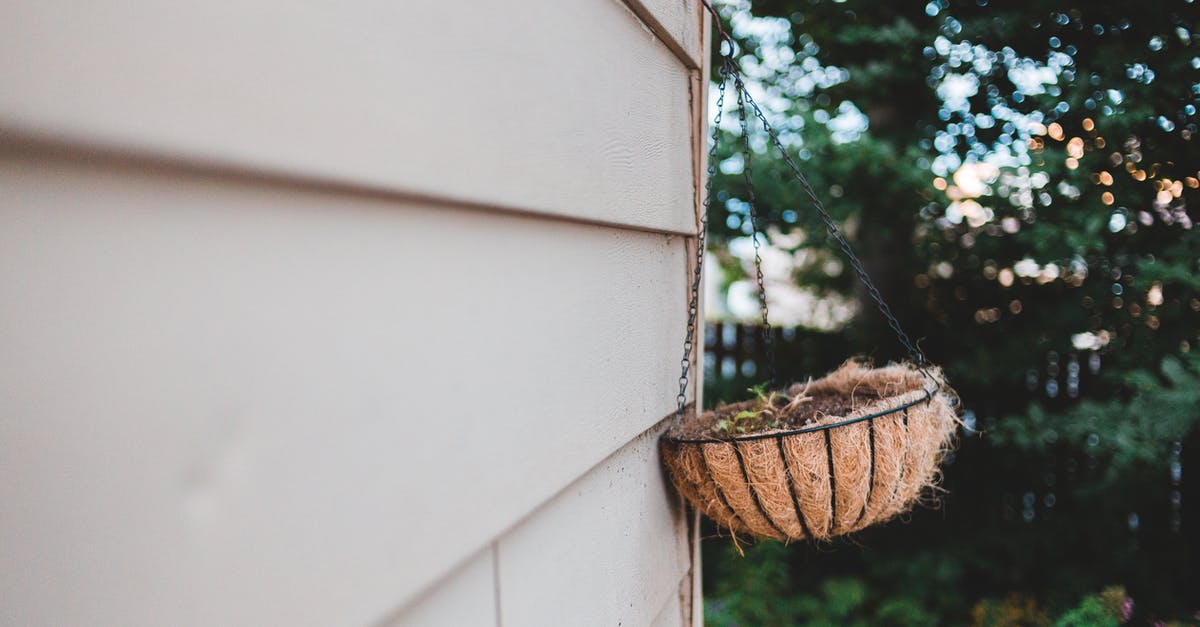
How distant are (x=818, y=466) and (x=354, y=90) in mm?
827

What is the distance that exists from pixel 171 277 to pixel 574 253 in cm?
53

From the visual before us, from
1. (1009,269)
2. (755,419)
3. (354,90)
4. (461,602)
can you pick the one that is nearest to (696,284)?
(755,419)

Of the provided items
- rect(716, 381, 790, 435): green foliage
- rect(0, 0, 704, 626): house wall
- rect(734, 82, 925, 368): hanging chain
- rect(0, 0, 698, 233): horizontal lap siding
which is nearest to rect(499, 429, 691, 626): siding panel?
rect(0, 0, 704, 626): house wall

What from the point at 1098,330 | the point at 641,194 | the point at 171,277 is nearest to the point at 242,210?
the point at 171,277

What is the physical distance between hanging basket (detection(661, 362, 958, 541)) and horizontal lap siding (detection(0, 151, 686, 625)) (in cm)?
45

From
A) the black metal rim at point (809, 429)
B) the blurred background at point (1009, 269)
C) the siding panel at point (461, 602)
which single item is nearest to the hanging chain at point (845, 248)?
the black metal rim at point (809, 429)

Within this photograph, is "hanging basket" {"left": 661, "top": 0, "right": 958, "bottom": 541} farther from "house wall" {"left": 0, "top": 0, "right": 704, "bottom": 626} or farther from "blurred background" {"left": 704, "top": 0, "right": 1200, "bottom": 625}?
"blurred background" {"left": 704, "top": 0, "right": 1200, "bottom": 625}

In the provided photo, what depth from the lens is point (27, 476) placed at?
351 millimetres

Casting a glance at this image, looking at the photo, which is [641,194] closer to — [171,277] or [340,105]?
[340,105]

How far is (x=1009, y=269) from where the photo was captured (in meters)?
3.12

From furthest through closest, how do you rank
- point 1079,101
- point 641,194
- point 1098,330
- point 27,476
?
point 1098,330, point 1079,101, point 641,194, point 27,476

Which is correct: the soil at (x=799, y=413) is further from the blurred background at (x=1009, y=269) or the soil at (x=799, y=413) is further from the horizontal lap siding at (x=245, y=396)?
the blurred background at (x=1009, y=269)

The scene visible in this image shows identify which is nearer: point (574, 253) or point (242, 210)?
point (242, 210)

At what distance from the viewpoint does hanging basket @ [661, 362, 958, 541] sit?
3.59ft
